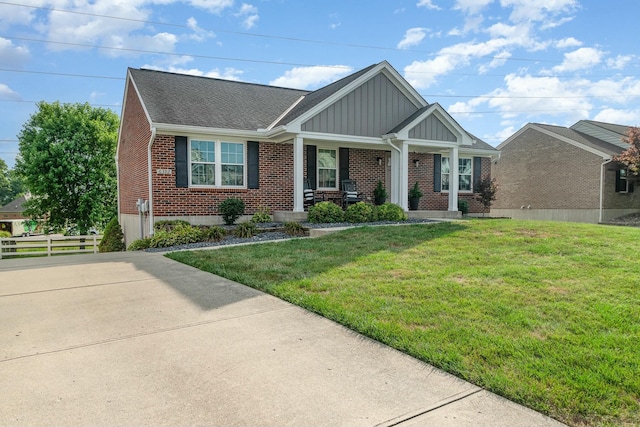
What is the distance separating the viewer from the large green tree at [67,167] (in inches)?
880

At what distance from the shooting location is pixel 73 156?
22.9 metres

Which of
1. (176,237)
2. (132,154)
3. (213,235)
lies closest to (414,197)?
(213,235)

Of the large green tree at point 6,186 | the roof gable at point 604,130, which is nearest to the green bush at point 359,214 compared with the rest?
the roof gable at point 604,130

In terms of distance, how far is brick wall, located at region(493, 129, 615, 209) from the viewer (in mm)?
21228

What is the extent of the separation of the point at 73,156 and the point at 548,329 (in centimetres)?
2562

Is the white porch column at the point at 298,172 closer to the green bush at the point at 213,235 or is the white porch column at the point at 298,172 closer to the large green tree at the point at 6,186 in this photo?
the green bush at the point at 213,235

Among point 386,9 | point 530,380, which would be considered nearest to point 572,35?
point 386,9

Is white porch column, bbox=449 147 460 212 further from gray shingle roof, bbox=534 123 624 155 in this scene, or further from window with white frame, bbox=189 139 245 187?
gray shingle roof, bbox=534 123 624 155

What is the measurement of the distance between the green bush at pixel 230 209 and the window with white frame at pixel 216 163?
0.77 meters

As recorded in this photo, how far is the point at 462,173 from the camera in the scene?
57.1 feet

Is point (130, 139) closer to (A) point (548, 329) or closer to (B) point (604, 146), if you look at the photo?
(A) point (548, 329)

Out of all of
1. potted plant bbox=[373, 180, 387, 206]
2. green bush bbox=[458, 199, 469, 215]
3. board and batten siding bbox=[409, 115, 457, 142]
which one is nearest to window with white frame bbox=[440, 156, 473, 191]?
green bush bbox=[458, 199, 469, 215]

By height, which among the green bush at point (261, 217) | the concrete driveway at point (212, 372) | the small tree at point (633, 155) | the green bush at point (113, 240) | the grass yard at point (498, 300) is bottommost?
the green bush at point (113, 240)

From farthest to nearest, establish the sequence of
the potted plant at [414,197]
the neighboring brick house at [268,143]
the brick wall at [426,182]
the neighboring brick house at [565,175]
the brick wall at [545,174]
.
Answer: the brick wall at [545,174] → the neighboring brick house at [565,175] → the brick wall at [426,182] → the potted plant at [414,197] → the neighboring brick house at [268,143]
